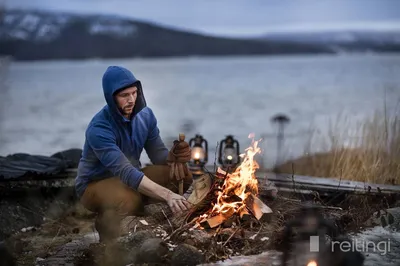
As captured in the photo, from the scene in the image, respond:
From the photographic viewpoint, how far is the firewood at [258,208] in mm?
5518

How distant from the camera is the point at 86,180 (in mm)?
5996

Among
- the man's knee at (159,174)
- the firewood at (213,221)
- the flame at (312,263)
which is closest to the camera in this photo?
the flame at (312,263)

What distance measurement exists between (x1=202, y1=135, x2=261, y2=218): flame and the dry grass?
1950 mm

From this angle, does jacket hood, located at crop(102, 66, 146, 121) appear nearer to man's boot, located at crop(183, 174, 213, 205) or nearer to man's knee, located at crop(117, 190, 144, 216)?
man's knee, located at crop(117, 190, 144, 216)

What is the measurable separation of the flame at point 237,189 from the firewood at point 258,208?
0.05 m

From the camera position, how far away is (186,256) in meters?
4.95

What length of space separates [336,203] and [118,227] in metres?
2.33

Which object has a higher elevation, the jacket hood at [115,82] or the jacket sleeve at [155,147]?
the jacket hood at [115,82]

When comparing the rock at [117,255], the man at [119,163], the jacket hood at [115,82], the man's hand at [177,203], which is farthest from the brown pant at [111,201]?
the jacket hood at [115,82]

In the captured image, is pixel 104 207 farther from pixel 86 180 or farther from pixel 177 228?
pixel 177 228

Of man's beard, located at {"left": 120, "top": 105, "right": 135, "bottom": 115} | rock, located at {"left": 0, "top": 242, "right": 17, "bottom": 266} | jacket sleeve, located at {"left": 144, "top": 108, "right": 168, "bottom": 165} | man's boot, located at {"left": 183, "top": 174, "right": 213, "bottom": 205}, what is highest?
man's beard, located at {"left": 120, "top": 105, "right": 135, "bottom": 115}

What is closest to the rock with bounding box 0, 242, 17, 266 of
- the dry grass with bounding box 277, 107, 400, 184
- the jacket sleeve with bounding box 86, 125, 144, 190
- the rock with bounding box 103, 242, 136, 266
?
the rock with bounding box 103, 242, 136, 266

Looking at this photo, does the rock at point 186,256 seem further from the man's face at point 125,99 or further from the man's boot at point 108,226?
the man's face at point 125,99

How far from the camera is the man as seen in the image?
5559 mm
